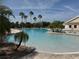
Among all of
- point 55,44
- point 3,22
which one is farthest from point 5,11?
point 55,44

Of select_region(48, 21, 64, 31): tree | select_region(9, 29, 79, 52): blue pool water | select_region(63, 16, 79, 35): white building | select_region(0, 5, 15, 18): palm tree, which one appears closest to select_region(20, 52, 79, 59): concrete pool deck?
select_region(9, 29, 79, 52): blue pool water

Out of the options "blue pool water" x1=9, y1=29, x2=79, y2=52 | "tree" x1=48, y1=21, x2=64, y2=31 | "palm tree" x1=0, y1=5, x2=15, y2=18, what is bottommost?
"blue pool water" x1=9, y1=29, x2=79, y2=52

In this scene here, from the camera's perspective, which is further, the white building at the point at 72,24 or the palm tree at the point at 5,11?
the white building at the point at 72,24

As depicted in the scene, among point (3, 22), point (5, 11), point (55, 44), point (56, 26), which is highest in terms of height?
point (5, 11)

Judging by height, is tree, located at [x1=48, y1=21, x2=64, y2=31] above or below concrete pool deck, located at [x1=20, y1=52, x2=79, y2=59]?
above

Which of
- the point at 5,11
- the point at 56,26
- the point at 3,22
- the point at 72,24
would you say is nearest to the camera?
the point at 3,22

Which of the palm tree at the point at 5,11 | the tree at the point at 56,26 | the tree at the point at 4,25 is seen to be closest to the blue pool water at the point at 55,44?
the tree at the point at 4,25

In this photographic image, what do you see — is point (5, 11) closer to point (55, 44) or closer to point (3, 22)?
point (3, 22)

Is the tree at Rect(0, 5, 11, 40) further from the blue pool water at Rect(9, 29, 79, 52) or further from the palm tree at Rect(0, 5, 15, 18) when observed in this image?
the blue pool water at Rect(9, 29, 79, 52)

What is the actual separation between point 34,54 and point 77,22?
23889mm

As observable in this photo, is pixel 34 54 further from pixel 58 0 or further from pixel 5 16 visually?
pixel 58 0

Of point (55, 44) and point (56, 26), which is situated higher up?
point (56, 26)

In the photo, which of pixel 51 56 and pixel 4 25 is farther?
pixel 4 25

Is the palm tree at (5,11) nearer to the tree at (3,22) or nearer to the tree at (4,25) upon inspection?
the tree at (3,22)
